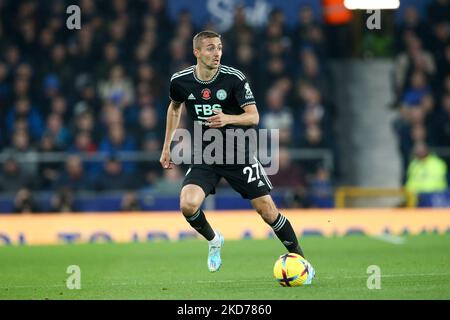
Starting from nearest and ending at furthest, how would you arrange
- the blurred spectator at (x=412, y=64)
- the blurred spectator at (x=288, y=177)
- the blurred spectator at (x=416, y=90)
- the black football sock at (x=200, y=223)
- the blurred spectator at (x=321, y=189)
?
the black football sock at (x=200, y=223) < the blurred spectator at (x=321, y=189) < the blurred spectator at (x=288, y=177) < the blurred spectator at (x=416, y=90) < the blurred spectator at (x=412, y=64)

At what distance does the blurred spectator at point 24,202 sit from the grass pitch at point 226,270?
1949mm

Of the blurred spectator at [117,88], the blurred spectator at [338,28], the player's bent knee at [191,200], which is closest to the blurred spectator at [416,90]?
the blurred spectator at [338,28]

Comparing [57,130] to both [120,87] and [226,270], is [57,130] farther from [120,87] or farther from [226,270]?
[226,270]

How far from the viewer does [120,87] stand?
729 inches

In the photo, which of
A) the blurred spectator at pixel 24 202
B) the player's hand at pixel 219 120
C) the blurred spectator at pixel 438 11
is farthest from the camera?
the blurred spectator at pixel 438 11

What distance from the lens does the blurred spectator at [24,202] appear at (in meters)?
16.2

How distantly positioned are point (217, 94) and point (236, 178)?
76cm

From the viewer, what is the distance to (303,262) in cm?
916

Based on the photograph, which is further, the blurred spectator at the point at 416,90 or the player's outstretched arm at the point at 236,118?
the blurred spectator at the point at 416,90

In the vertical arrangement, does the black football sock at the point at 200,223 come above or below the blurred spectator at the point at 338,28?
below

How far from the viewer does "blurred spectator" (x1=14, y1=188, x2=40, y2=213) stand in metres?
16.2

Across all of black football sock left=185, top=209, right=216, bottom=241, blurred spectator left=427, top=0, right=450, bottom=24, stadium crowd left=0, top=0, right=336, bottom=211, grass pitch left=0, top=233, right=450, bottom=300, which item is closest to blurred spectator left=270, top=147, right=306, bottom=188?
stadium crowd left=0, top=0, right=336, bottom=211

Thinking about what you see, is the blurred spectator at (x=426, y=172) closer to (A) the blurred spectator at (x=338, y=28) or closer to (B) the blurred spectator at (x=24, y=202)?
(A) the blurred spectator at (x=338, y=28)

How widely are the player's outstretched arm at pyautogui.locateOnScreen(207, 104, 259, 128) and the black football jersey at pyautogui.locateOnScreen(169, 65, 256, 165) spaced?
0.08 m
